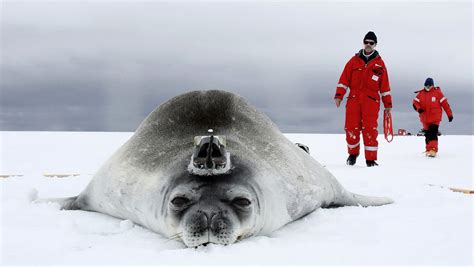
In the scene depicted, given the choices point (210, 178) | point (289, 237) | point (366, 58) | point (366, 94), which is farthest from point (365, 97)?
point (210, 178)

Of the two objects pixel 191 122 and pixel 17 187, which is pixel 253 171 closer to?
pixel 191 122

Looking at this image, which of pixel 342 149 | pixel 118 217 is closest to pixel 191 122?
pixel 118 217

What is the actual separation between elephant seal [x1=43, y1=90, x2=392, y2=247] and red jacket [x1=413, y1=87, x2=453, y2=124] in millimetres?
6809

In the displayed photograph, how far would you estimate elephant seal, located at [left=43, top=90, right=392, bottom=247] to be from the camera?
8.63 ft

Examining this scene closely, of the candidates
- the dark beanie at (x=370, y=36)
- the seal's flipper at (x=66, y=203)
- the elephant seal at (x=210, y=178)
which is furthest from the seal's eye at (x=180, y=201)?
the dark beanie at (x=370, y=36)

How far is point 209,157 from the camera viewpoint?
2.65 metres

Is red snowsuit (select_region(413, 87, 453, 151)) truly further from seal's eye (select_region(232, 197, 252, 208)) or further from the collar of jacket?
seal's eye (select_region(232, 197, 252, 208))

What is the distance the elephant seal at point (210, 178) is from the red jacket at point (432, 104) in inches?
268

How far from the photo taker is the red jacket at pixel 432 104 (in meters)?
10.5

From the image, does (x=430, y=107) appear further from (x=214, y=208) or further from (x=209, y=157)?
(x=214, y=208)

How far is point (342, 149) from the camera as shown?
12070 mm

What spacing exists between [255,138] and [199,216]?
4.10ft

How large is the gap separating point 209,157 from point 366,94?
20.3ft

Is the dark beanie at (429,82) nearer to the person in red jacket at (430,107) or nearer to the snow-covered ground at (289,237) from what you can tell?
the person in red jacket at (430,107)
